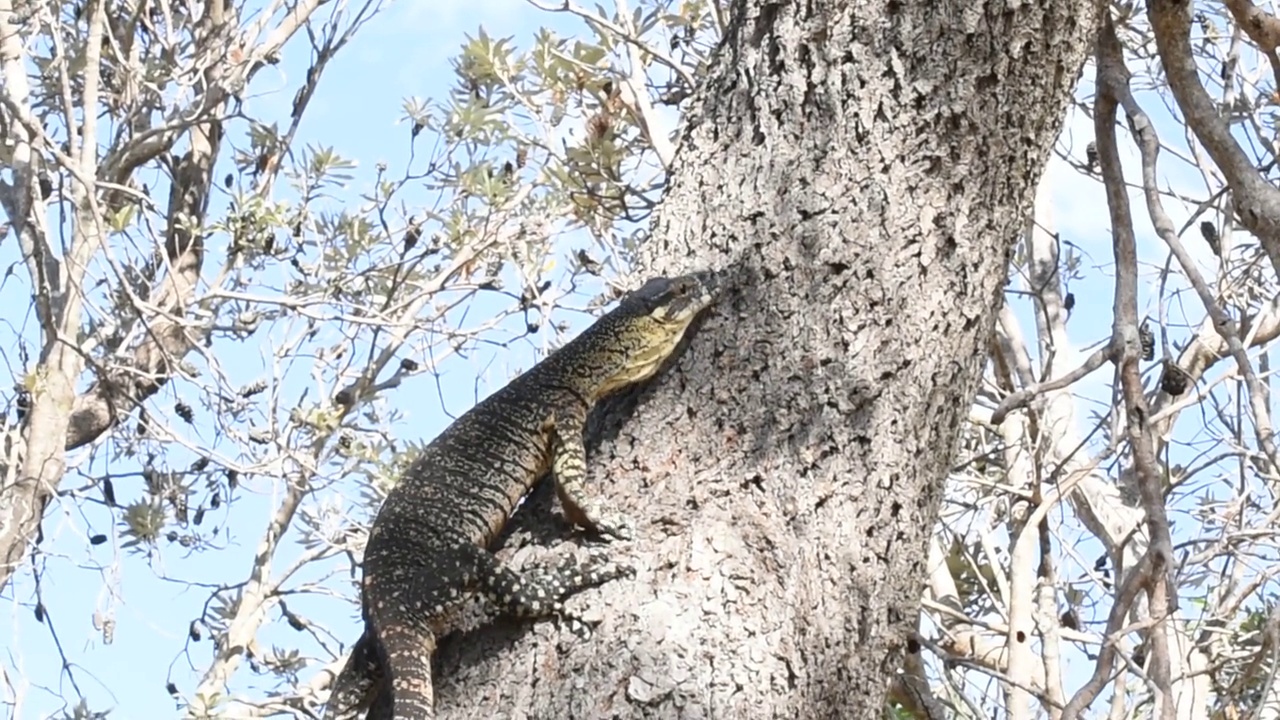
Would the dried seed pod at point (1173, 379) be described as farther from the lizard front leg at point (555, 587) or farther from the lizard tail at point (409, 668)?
the lizard tail at point (409, 668)

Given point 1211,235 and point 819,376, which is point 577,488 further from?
point 1211,235

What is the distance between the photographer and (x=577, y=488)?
235 centimetres

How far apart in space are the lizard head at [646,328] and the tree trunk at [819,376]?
0.05 m

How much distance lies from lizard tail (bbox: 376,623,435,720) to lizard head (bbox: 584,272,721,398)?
1.94 feet

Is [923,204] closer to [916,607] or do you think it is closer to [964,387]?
[964,387]

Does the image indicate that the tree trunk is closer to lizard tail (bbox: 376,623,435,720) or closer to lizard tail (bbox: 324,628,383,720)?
lizard tail (bbox: 376,623,435,720)

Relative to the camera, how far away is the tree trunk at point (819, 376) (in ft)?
6.85

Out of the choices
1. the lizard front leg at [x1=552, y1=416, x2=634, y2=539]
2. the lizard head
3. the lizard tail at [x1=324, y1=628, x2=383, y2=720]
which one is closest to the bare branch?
the lizard head

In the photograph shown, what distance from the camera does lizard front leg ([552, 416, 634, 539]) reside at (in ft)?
7.15

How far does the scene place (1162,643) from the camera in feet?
8.57

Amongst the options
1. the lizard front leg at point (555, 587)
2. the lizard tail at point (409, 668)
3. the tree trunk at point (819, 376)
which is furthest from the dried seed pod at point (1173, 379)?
the lizard tail at point (409, 668)

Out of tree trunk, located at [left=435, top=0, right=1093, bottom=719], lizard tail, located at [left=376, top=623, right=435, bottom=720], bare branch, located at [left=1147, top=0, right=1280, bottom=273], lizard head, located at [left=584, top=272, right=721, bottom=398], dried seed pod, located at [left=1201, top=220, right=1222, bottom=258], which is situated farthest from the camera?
dried seed pod, located at [left=1201, top=220, right=1222, bottom=258]

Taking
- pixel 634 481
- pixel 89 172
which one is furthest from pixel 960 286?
pixel 89 172

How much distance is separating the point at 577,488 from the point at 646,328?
1.14 feet
